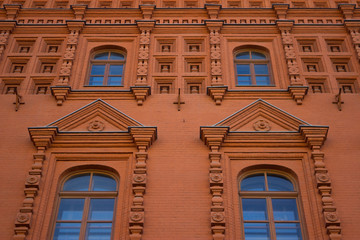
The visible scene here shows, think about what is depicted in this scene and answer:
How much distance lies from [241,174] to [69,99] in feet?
15.1

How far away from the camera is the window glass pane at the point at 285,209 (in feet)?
36.9

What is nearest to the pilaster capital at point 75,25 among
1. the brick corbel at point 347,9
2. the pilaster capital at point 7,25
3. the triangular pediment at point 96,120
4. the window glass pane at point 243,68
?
the pilaster capital at point 7,25

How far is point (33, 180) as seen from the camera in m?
11.5

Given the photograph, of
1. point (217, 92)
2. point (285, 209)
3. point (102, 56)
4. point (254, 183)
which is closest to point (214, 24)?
point (217, 92)

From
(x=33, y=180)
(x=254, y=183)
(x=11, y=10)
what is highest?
(x=11, y=10)

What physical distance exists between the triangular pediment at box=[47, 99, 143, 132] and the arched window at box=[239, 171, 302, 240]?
2.88 meters

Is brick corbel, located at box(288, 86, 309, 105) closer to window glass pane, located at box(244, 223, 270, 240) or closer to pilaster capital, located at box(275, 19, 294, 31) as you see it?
pilaster capital, located at box(275, 19, 294, 31)

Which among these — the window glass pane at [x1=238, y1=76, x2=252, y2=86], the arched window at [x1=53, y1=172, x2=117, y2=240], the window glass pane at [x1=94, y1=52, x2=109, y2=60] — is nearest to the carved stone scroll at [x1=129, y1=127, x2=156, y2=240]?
the arched window at [x1=53, y1=172, x2=117, y2=240]

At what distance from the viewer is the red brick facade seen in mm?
11156

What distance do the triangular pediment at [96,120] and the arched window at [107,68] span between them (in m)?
1.38

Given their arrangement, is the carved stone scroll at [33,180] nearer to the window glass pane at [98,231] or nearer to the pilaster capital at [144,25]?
the window glass pane at [98,231]

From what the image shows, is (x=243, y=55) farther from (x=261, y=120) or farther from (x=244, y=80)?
(x=261, y=120)

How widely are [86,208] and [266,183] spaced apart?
372 cm

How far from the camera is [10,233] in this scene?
10.7 meters
